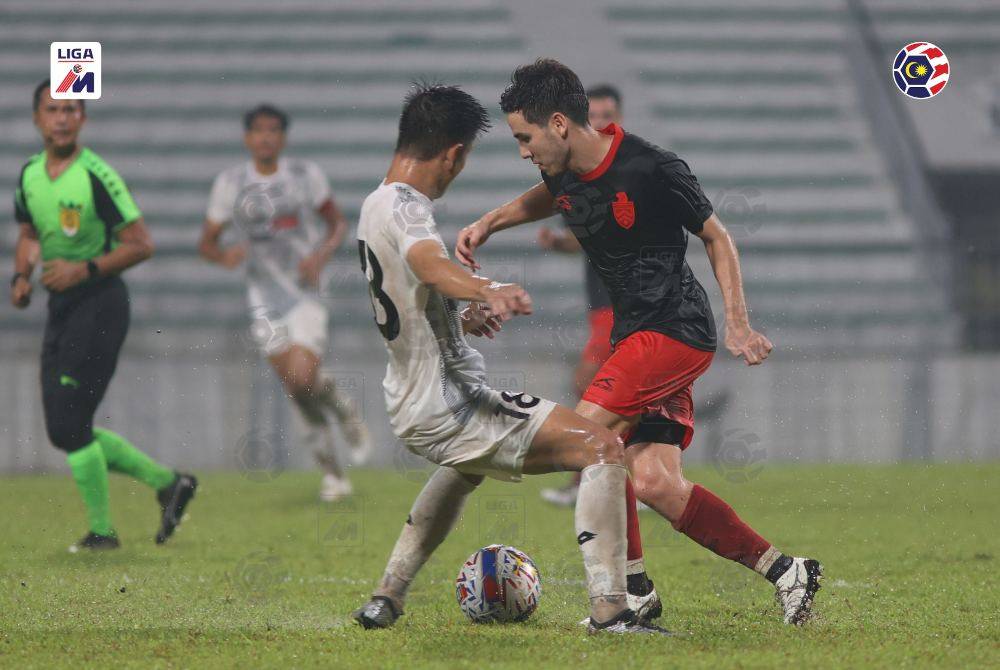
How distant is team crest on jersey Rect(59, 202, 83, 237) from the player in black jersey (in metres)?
2.81

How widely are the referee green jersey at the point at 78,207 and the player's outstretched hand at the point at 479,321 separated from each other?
115 inches

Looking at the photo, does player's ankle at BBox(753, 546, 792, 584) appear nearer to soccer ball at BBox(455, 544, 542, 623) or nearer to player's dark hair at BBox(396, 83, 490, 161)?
soccer ball at BBox(455, 544, 542, 623)

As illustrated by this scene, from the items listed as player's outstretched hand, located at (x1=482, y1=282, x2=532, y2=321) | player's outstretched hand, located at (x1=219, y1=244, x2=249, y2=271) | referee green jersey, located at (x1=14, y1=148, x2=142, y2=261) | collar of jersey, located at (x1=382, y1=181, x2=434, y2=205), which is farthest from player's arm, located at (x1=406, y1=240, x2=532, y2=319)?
player's outstretched hand, located at (x1=219, y1=244, x2=249, y2=271)

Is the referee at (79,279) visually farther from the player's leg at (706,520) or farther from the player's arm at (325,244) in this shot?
the player's leg at (706,520)

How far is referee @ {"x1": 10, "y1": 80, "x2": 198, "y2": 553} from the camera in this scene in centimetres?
645

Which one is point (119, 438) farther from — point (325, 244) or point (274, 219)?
point (274, 219)

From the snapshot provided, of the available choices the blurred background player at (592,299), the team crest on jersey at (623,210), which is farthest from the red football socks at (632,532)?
the blurred background player at (592,299)

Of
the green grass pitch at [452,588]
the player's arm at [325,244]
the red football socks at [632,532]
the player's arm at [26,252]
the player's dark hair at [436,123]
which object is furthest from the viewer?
the player's arm at [325,244]

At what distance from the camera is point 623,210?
14.6ft

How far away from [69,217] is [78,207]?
67 mm

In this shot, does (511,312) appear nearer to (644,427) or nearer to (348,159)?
(644,427)

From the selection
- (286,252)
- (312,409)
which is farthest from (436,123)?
(286,252)

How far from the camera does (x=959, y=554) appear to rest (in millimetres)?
6102

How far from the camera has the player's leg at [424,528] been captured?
14.3 feet
